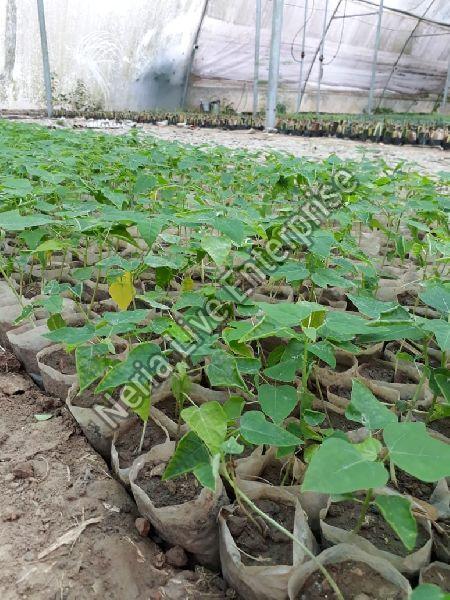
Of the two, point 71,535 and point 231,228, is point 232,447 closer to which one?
point 71,535

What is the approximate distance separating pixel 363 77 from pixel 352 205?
46.2ft

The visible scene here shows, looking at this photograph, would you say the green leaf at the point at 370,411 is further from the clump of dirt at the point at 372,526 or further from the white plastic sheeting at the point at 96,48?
the white plastic sheeting at the point at 96,48

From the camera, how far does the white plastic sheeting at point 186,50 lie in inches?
515

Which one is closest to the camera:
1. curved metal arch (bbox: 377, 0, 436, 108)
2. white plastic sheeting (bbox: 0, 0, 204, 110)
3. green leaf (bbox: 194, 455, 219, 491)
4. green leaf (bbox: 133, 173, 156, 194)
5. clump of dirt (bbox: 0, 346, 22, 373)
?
green leaf (bbox: 194, 455, 219, 491)

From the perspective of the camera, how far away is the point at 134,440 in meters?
1.14

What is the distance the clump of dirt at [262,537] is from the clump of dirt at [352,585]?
0.08 meters

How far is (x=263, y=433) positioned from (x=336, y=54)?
14844 mm

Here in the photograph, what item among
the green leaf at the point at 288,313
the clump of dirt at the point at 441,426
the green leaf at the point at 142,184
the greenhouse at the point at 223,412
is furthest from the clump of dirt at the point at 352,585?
the green leaf at the point at 142,184

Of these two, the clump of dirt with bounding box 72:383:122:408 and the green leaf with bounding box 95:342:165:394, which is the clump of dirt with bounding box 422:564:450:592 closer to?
the green leaf with bounding box 95:342:165:394

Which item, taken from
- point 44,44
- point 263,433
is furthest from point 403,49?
point 263,433

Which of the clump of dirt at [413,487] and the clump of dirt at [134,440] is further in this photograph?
the clump of dirt at [134,440]

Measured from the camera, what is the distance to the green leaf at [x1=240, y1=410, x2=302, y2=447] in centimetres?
80

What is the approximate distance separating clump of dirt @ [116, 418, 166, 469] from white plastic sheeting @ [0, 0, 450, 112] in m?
14.0

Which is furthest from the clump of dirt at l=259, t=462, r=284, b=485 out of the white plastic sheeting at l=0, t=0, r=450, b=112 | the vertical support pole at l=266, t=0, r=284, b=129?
the white plastic sheeting at l=0, t=0, r=450, b=112
